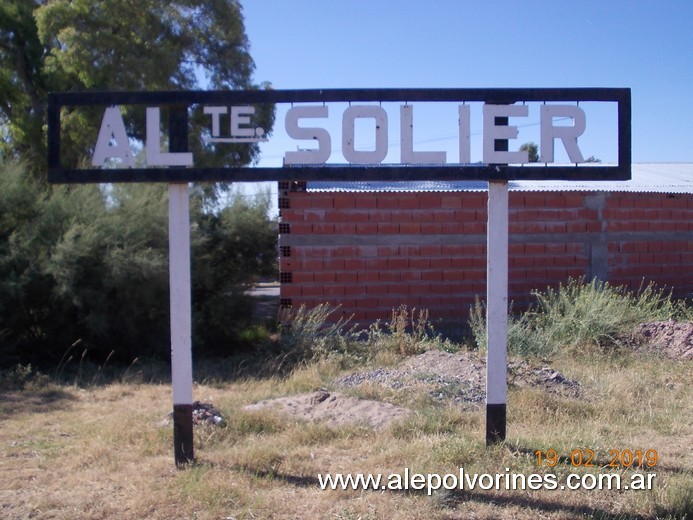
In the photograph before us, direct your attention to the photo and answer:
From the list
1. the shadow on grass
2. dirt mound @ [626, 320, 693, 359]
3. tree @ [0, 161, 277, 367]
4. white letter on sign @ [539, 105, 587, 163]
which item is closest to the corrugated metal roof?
tree @ [0, 161, 277, 367]

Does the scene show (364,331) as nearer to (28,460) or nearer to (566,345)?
(566,345)

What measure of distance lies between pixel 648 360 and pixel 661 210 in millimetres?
4564

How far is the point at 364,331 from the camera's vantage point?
34.2 feet

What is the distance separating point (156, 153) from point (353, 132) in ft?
5.00

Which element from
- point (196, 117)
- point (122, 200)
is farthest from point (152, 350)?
point (196, 117)

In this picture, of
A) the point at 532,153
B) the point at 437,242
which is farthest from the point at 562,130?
the point at 532,153

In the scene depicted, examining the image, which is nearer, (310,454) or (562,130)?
(562,130)

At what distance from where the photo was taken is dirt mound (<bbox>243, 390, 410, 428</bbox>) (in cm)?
640

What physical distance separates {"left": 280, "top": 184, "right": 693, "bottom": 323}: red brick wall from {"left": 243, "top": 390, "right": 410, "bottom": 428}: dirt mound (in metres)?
3.53

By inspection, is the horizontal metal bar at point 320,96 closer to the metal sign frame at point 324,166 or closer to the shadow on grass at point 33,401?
the metal sign frame at point 324,166

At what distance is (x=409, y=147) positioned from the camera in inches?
215

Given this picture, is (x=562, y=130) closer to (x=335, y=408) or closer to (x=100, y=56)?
(x=335, y=408)
